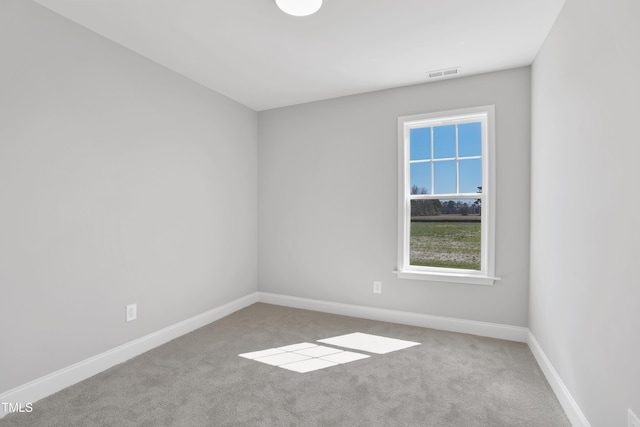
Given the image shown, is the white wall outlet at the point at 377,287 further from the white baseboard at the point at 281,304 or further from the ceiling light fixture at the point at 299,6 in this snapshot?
the ceiling light fixture at the point at 299,6

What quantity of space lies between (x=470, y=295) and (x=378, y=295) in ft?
3.05

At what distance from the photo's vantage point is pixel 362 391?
79.6 inches

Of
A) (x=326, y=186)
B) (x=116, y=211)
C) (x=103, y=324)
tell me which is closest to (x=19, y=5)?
(x=116, y=211)

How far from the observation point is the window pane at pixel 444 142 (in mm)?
3141

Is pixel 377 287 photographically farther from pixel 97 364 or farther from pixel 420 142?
pixel 97 364

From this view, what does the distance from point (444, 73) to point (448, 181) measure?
1.11 meters

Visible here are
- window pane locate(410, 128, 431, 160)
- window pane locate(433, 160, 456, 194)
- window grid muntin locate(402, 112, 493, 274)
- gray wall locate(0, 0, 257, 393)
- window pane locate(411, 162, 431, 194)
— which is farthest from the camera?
window pane locate(410, 128, 431, 160)

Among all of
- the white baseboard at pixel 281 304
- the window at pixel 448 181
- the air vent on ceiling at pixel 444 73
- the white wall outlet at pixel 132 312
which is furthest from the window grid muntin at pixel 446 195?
the white wall outlet at pixel 132 312

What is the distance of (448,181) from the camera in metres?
3.32

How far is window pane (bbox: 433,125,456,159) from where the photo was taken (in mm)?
3141

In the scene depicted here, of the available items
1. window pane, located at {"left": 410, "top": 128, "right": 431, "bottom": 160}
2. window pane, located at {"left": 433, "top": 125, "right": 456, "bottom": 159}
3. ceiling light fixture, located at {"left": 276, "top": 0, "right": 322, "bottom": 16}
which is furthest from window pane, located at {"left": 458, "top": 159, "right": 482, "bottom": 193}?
ceiling light fixture, located at {"left": 276, "top": 0, "right": 322, "bottom": 16}

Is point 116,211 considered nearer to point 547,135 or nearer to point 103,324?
point 103,324

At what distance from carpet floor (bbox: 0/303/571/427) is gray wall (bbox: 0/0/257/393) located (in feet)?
1.22

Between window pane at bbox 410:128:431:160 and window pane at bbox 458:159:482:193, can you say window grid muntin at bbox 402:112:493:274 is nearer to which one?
window pane at bbox 458:159:482:193
